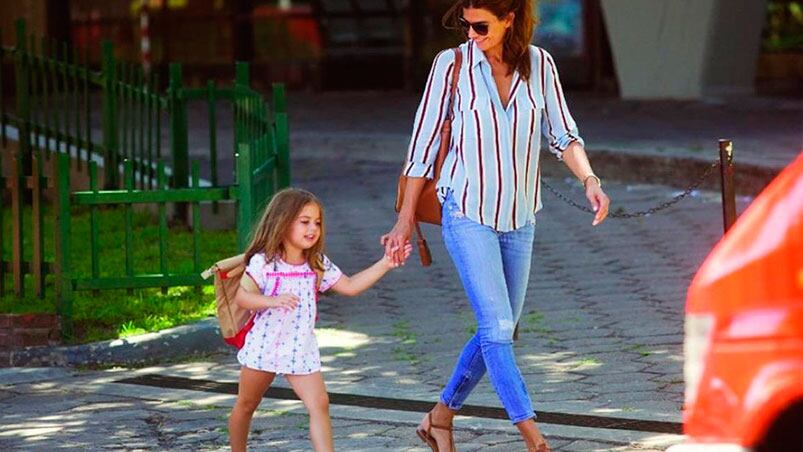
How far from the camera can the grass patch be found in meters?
9.23

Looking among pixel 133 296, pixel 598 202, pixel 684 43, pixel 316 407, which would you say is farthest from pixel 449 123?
pixel 684 43

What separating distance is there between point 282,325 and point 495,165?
94 cm

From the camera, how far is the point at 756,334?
12.5 feet

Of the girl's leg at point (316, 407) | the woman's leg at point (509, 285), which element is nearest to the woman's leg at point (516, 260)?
the woman's leg at point (509, 285)

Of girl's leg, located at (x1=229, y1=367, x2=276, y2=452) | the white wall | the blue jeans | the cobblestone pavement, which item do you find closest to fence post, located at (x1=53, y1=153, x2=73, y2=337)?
the cobblestone pavement

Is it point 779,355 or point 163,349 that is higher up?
point 779,355

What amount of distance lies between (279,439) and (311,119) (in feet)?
45.4

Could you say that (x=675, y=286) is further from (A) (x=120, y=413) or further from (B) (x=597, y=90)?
(B) (x=597, y=90)

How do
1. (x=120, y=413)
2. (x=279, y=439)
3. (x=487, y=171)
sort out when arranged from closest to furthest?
(x=487, y=171), (x=279, y=439), (x=120, y=413)

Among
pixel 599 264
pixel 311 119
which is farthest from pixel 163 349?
pixel 311 119

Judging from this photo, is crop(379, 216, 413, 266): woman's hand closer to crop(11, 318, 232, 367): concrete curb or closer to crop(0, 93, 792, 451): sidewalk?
crop(0, 93, 792, 451): sidewalk

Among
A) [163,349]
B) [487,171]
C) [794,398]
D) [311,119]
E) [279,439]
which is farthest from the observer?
[311,119]

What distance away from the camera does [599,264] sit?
11.4 m

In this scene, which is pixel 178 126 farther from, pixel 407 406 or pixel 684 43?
pixel 684 43
